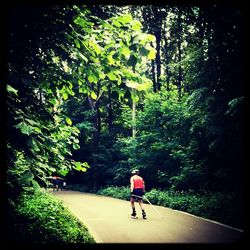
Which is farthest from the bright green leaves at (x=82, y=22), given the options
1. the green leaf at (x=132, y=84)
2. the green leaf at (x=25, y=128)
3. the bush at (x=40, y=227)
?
the bush at (x=40, y=227)

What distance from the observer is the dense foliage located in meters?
4.14

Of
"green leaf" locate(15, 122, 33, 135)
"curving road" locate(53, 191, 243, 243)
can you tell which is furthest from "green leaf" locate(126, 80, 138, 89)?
"curving road" locate(53, 191, 243, 243)

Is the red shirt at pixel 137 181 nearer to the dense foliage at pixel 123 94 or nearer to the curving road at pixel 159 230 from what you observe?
the curving road at pixel 159 230

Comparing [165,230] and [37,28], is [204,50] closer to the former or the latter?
[165,230]

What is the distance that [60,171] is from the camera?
5965mm

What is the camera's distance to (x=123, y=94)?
432 centimetres

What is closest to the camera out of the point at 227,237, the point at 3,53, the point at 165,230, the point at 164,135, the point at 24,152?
the point at 3,53

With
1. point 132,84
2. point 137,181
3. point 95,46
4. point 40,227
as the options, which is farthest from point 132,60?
point 137,181

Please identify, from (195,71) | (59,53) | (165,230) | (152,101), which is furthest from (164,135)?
(59,53)

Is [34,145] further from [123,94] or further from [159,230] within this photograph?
[159,230]

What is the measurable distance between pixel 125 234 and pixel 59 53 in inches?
216

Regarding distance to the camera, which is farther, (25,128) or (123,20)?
(123,20)

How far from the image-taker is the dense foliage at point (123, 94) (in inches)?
163

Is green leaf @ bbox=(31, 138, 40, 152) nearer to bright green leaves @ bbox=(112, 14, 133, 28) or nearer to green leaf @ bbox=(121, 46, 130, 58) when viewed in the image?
green leaf @ bbox=(121, 46, 130, 58)
